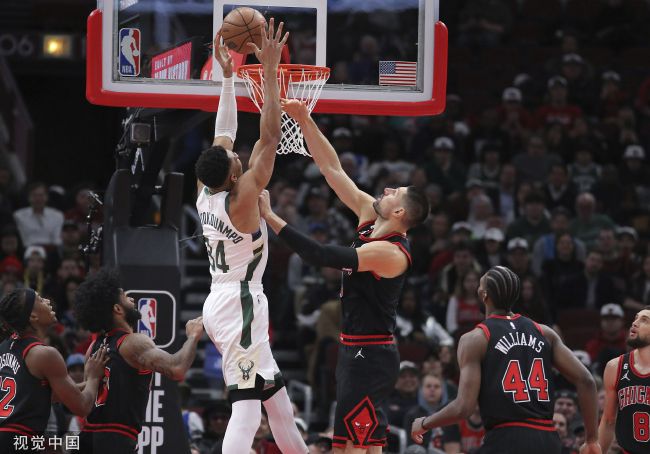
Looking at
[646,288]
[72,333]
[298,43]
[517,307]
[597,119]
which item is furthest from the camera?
[597,119]

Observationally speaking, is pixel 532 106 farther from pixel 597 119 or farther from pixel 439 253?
pixel 439 253

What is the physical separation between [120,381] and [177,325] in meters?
1.84

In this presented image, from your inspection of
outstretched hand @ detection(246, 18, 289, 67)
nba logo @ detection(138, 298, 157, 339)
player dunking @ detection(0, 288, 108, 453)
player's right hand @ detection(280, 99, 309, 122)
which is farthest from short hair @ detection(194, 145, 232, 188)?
nba logo @ detection(138, 298, 157, 339)

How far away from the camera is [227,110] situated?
27.3ft

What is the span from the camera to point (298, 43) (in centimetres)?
937

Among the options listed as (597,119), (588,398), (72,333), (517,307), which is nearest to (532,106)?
(597,119)

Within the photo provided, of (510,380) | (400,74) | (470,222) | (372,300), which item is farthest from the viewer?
(470,222)

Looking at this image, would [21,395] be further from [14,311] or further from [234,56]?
[234,56]

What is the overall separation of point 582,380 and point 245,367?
2093 mm

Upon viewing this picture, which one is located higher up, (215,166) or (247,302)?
(215,166)

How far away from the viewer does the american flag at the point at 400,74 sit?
29.9 ft

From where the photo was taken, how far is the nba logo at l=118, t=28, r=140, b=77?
8.86m

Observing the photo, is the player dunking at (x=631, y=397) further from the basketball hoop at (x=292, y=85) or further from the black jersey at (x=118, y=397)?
the black jersey at (x=118, y=397)

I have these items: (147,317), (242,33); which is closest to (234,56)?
(242,33)
